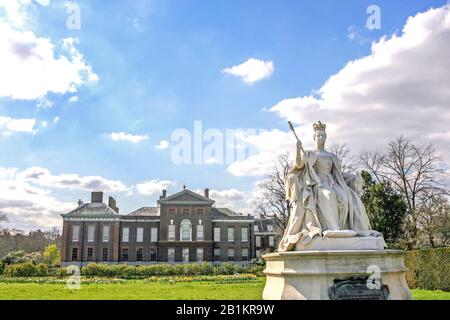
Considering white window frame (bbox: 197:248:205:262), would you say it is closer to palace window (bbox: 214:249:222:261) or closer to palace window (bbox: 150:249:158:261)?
palace window (bbox: 214:249:222:261)

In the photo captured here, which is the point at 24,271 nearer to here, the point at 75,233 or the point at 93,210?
the point at 75,233

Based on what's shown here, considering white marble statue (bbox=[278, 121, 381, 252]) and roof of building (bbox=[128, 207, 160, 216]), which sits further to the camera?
roof of building (bbox=[128, 207, 160, 216])

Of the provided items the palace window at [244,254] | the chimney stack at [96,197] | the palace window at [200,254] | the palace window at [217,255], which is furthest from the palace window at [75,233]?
the palace window at [244,254]

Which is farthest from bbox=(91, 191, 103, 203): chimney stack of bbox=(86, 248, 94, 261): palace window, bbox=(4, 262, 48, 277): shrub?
bbox=(4, 262, 48, 277): shrub

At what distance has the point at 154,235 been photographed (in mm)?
53156

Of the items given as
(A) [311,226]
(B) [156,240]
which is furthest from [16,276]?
(A) [311,226]

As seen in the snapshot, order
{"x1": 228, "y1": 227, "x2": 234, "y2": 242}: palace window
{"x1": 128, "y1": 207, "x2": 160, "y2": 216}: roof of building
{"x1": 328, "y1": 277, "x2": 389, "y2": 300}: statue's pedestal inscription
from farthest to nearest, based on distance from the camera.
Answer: {"x1": 128, "y1": 207, "x2": 160, "y2": 216}: roof of building < {"x1": 228, "y1": 227, "x2": 234, "y2": 242}: palace window < {"x1": 328, "y1": 277, "x2": 389, "y2": 300}: statue's pedestal inscription

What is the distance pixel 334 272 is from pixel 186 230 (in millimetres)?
46733

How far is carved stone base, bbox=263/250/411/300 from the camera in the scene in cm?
727

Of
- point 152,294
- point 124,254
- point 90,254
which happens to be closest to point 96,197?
point 90,254

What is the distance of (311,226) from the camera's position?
8188mm
